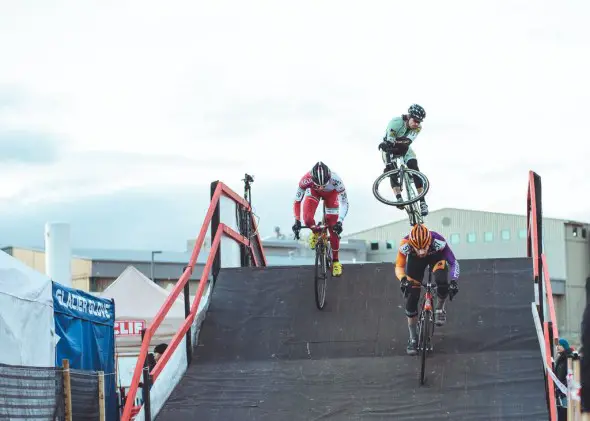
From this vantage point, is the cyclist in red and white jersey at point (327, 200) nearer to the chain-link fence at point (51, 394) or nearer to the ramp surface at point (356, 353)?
the ramp surface at point (356, 353)

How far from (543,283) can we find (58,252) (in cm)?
1152

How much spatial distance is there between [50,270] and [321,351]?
9.40 metres

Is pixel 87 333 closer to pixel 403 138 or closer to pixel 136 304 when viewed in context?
pixel 403 138

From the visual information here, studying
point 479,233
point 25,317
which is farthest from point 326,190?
point 479,233

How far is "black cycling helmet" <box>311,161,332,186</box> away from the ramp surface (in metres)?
1.55

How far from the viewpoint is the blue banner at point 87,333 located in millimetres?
11648

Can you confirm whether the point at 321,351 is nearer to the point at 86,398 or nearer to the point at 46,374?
the point at 86,398

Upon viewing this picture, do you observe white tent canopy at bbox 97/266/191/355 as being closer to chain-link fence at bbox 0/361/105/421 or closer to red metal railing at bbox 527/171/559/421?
red metal railing at bbox 527/171/559/421

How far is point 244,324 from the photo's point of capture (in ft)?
45.9

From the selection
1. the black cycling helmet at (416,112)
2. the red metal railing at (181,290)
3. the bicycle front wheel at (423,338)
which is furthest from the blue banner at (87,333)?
the black cycling helmet at (416,112)

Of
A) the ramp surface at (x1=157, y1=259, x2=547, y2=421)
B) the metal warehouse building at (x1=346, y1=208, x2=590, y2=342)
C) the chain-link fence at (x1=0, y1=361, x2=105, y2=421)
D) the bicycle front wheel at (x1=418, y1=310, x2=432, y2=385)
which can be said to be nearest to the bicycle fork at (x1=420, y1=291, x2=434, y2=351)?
the bicycle front wheel at (x1=418, y1=310, x2=432, y2=385)

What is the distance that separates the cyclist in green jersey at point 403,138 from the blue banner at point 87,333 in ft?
17.2

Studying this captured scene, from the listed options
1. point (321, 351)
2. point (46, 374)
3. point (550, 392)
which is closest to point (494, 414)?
point (550, 392)

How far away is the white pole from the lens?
20.8 meters
